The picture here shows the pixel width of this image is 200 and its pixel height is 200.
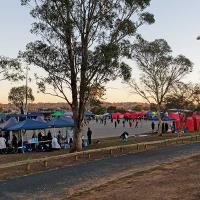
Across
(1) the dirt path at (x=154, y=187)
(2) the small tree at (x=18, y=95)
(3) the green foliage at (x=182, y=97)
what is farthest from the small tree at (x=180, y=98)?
(2) the small tree at (x=18, y=95)

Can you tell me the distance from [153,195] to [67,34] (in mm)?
18526

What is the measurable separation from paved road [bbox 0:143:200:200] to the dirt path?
146 cm

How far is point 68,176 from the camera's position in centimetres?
1830

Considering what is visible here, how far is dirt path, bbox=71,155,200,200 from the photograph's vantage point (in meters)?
13.3

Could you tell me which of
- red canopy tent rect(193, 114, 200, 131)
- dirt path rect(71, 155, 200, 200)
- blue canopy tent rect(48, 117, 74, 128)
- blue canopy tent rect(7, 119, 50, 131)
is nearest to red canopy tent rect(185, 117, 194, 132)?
red canopy tent rect(193, 114, 200, 131)

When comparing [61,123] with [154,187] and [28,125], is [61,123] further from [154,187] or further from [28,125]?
[154,187]

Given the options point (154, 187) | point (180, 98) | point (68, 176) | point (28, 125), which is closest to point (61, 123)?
point (28, 125)

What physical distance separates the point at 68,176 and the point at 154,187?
14.8 ft

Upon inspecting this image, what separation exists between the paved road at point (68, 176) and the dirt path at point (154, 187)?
1457 millimetres

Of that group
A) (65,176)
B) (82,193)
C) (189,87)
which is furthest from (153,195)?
(189,87)

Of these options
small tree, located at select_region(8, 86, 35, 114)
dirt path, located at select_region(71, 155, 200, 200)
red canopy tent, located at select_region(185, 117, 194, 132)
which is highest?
small tree, located at select_region(8, 86, 35, 114)

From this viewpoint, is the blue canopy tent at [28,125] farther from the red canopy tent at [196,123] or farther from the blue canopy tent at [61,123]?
the red canopy tent at [196,123]

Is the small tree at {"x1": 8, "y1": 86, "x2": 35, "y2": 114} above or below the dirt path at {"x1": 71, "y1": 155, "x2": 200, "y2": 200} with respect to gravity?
above

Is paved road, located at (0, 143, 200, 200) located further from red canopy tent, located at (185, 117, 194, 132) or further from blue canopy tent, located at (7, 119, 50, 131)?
red canopy tent, located at (185, 117, 194, 132)
